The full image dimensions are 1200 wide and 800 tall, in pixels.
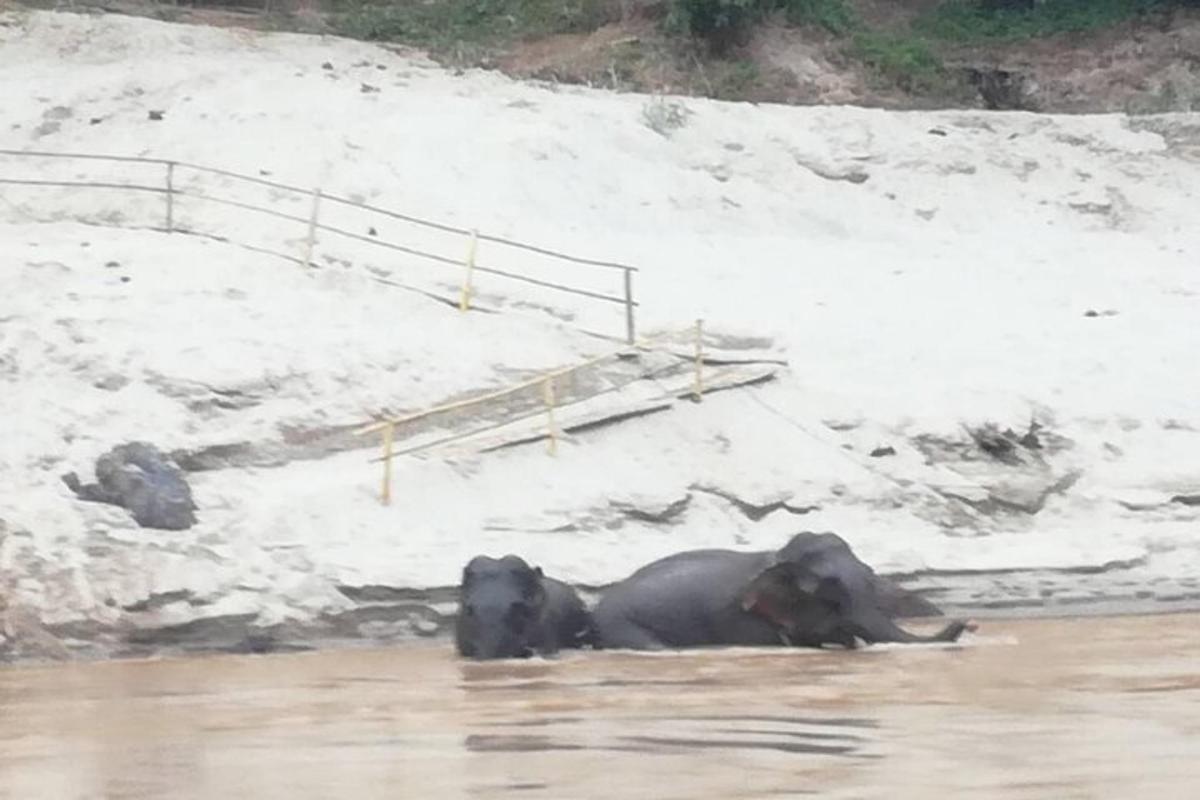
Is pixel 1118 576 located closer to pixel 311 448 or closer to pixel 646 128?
pixel 311 448

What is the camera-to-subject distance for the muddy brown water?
754cm

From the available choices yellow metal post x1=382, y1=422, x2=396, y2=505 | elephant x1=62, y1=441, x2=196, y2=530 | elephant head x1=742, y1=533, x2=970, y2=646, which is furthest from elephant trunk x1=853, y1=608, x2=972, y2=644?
elephant x1=62, y1=441, x2=196, y2=530

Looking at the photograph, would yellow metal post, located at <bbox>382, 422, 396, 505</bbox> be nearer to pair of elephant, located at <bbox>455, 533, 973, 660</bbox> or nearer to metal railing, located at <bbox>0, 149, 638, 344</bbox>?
pair of elephant, located at <bbox>455, 533, 973, 660</bbox>

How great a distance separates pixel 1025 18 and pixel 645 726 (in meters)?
30.9

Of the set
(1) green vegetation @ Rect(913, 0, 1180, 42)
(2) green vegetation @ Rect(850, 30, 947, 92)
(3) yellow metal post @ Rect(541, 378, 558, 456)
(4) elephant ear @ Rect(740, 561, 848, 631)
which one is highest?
(1) green vegetation @ Rect(913, 0, 1180, 42)

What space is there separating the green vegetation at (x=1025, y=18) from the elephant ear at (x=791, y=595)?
85.2ft

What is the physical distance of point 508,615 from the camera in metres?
13.5

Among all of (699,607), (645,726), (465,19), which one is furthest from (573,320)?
(465,19)

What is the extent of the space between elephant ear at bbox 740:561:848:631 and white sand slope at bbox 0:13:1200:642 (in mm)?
3482

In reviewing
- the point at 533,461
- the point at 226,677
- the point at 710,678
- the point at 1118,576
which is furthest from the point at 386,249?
the point at 710,678

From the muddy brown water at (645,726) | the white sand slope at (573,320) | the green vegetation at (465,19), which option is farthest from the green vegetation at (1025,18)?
the muddy brown water at (645,726)

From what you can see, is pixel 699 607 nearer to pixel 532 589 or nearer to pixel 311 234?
pixel 532 589

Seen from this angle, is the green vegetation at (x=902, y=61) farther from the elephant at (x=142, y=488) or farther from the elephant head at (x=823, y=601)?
the elephant head at (x=823, y=601)

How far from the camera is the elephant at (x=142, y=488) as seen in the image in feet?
55.5
